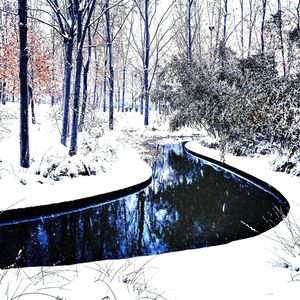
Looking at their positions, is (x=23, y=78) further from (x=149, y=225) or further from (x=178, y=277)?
(x=178, y=277)

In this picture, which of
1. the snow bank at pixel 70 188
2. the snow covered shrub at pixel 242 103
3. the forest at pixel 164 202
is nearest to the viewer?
the forest at pixel 164 202

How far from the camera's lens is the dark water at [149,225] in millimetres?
5566

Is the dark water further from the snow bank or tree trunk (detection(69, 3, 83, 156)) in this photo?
tree trunk (detection(69, 3, 83, 156))

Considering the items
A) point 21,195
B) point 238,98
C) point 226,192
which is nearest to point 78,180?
point 21,195

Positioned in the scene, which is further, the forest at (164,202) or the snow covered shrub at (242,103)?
the snow covered shrub at (242,103)

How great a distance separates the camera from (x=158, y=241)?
20.0 ft

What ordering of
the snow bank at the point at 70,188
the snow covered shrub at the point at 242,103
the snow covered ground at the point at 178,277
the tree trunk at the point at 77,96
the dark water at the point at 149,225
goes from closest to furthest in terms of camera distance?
the snow covered ground at the point at 178,277 < the dark water at the point at 149,225 < the snow bank at the point at 70,188 < the snow covered shrub at the point at 242,103 < the tree trunk at the point at 77,96

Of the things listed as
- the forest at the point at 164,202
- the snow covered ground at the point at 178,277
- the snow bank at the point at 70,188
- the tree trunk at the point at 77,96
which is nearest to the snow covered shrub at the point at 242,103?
the forest at the point at 164,202

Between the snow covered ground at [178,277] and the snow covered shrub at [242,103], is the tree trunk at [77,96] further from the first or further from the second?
the snow covered ground at [178,277]

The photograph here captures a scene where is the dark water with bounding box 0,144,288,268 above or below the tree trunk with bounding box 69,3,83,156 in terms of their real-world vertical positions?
below

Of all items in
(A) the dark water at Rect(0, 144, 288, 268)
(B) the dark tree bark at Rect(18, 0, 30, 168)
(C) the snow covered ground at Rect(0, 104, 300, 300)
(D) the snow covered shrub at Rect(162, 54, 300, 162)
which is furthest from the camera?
(D) the snow covered shrub at Rect(162, 54, 300, 162)

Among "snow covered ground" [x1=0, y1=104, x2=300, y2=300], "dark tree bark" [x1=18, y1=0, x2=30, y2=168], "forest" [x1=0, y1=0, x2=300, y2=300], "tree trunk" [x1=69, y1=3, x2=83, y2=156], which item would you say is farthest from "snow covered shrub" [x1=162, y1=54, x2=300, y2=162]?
"dark tree bark" [x1=18, y1=0, x2=30, y2=168]

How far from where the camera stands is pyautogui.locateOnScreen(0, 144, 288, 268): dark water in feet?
18.3

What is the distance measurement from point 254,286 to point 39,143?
1132cm
